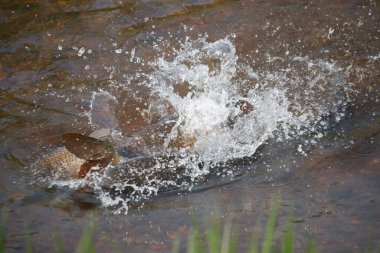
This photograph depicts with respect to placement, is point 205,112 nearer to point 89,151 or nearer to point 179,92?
point 179,92


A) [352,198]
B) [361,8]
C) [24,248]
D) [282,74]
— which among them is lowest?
[24,248]

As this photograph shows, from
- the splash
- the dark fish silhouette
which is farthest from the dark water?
the dark fish silhouette

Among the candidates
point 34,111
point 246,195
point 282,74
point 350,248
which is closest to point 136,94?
point 34,111

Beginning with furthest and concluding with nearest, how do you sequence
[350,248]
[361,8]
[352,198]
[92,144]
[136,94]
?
[361,8]
[136,94]
[92,144]
[352,198]
[350,248]

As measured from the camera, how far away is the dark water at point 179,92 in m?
3.46

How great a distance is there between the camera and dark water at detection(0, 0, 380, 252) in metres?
3.46

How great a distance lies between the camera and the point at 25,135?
4.41 metres

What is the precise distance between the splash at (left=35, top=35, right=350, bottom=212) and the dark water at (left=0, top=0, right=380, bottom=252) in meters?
0.03

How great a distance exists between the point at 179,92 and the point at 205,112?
437mm

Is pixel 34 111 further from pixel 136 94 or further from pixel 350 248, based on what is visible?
pixel 350 248

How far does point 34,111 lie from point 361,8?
3.34 meters

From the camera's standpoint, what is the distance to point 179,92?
4.93m

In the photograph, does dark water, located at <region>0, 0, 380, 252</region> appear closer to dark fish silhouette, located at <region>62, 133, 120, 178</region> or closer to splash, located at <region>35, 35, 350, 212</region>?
splash, located at <region>35, 35, 350, 212</region>

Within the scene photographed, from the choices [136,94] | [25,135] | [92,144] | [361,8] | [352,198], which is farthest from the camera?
[361,8]
